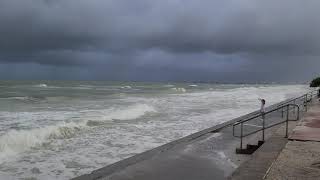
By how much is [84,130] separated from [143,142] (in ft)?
14.4

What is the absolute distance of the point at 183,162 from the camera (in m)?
10.4

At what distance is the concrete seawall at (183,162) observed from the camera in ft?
29.8

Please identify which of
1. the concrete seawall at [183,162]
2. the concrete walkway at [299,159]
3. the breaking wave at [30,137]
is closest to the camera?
the concrete walkway at [299,159]

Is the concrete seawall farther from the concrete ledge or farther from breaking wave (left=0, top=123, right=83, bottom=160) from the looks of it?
breaking wave (left=0, top=123, right=83, bottom=160)

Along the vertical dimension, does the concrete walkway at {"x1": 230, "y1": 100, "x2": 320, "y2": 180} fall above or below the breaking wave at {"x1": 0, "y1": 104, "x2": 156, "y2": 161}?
above

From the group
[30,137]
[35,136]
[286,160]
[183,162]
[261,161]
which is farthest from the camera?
[35,136]

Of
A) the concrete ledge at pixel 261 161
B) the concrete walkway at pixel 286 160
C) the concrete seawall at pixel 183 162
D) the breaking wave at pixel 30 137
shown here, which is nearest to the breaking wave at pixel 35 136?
the breaking wave at pixel 30 137

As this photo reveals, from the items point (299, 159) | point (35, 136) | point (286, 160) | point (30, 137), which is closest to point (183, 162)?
point (286, 160)

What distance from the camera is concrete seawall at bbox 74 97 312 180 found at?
9.08 meters

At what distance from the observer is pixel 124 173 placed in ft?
30.2

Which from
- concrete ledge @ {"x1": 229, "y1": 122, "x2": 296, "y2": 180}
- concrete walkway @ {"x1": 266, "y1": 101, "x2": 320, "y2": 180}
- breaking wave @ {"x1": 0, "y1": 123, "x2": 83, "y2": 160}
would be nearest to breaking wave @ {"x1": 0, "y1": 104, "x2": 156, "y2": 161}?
breaking wave @ {"x1": 0, "y1": 123, "x2": 83, "y2": 160}

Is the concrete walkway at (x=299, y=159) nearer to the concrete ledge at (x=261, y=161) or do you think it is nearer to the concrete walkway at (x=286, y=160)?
the concrete walkway at (x=286, y=160)

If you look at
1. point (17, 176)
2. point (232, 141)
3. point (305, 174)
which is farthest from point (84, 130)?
point (305, 174)

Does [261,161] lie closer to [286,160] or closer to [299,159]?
[286,160]
